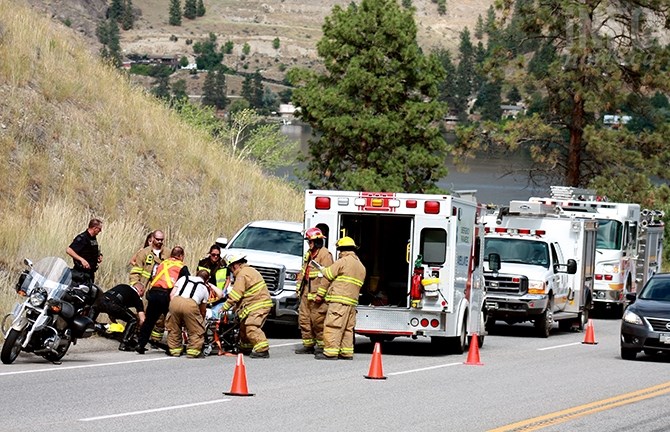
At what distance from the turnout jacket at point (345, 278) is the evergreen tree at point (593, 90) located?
35.7 m

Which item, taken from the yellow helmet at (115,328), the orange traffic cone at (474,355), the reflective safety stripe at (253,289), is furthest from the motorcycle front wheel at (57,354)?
the orange traffic cone at (474,355)

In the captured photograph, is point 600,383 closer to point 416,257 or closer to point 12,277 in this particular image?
point 416,257

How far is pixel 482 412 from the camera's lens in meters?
13.4

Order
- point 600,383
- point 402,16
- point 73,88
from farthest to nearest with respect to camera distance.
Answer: point 402,16 < point 73,88 < point 600,383

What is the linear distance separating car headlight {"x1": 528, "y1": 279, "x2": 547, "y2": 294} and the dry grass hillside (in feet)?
22.5

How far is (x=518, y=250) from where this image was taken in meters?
27.6

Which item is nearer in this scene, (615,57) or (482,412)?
(482,412)

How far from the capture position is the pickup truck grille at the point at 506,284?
2603 centimetres

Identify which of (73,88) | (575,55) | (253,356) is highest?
(575,55)

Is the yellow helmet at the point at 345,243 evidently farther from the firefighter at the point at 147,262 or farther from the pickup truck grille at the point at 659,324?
the pickup truck grille at the point at 659,324

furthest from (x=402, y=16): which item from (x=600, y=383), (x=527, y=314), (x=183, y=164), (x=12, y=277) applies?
(x=600, y=383)

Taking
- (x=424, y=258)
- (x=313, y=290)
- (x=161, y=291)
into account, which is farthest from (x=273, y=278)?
(x=161, y=291)

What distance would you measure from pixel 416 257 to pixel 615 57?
36.6 m

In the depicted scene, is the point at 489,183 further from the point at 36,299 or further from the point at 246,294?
the point at 36,299
